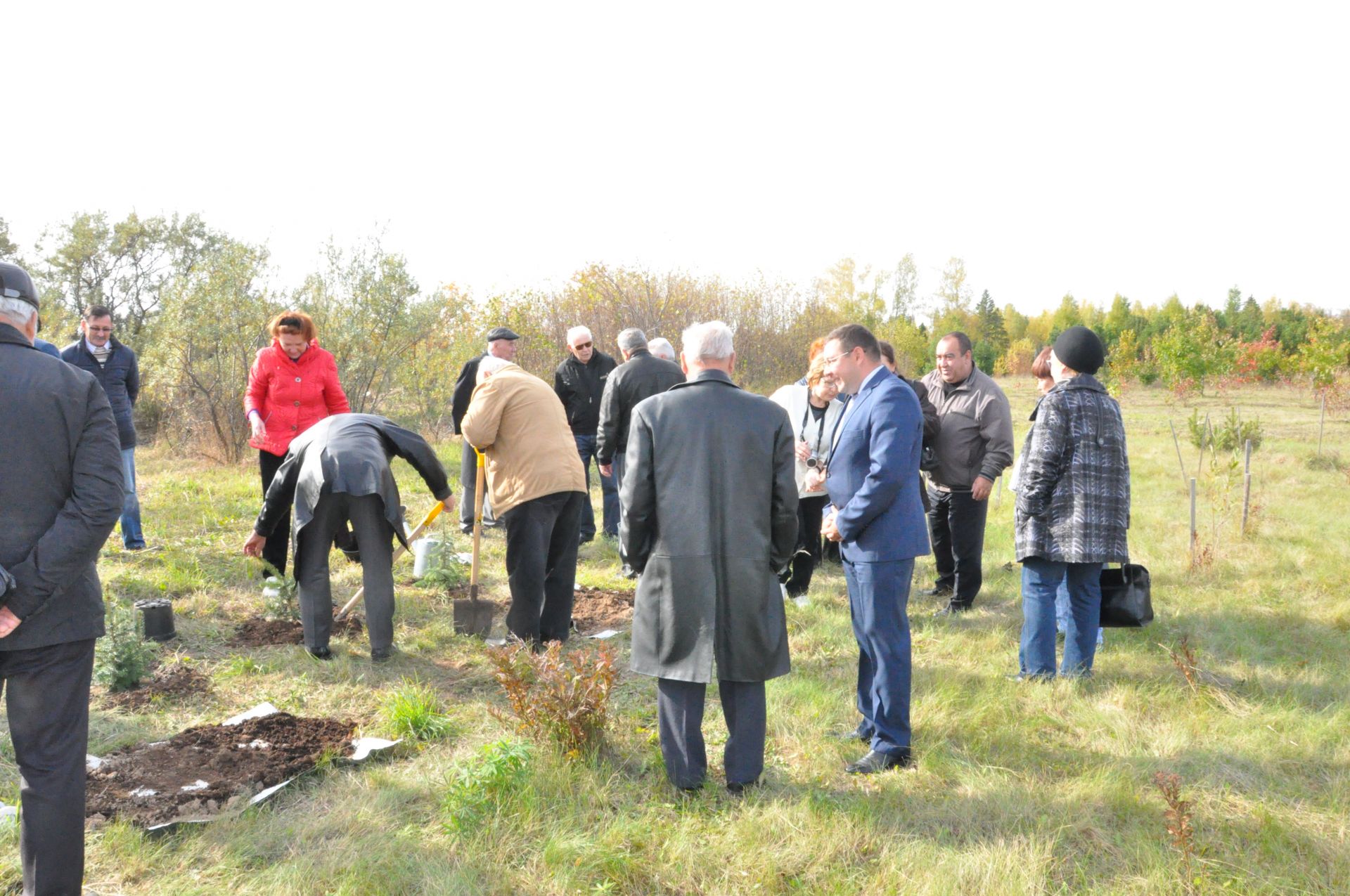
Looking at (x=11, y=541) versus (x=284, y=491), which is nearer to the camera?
(x=11, y=541)

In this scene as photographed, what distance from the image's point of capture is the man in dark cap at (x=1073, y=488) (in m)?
4.68

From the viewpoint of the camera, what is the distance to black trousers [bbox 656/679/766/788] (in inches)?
141

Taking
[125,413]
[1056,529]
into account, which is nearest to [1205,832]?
[1056,529]

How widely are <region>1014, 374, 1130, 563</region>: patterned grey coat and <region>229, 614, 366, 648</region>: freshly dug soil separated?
4164 millimetres

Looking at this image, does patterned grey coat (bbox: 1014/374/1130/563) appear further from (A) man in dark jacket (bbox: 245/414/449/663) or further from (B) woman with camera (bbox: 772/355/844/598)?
(A) man in dark jacket (bbox: 245/414/449/663)

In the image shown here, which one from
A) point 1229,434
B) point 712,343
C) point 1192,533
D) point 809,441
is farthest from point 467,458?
point 1229,434

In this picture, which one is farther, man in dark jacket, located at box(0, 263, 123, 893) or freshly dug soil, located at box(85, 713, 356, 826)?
freshly dug soil, located at box(85, 713, 356, 826)

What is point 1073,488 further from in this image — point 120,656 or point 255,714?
point 120,656

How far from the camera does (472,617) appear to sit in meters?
5.85

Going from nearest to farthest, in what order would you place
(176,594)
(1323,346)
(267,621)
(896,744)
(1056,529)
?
(896,744)
(1056,529)
(267,621)
(176,594)
(1323,346)

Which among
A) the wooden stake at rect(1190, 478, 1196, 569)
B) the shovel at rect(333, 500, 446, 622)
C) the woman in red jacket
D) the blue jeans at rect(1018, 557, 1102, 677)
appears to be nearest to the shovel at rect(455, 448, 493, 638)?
the shovel at rect(333, 500, 446, 622)

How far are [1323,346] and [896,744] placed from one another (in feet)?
60.7

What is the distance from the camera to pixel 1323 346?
17.9 metres

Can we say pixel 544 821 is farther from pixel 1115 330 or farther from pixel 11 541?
pixel 1115 330
